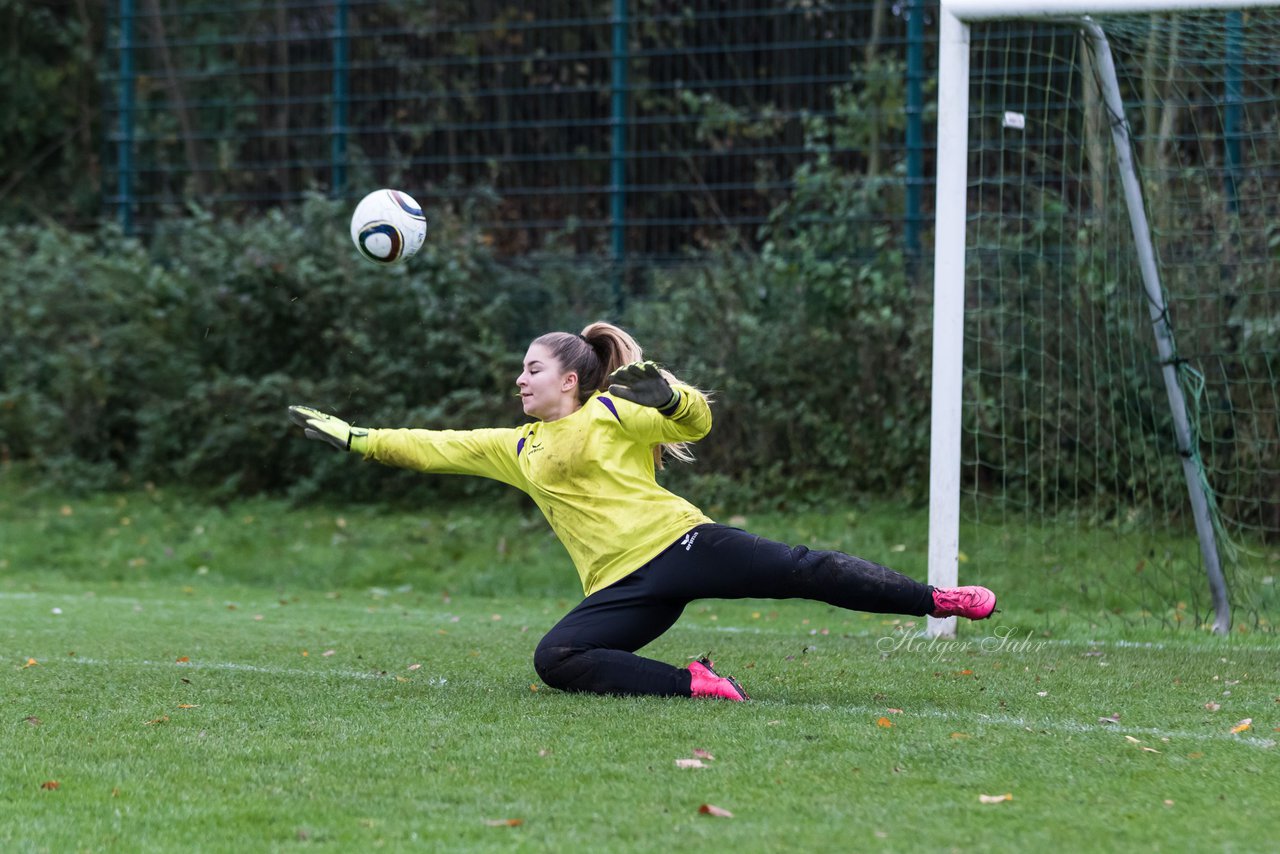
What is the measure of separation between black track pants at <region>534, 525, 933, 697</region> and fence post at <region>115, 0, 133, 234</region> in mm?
12300

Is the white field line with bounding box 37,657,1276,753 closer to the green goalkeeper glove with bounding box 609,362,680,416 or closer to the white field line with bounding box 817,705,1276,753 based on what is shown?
the white field line with bounding box 817,705,1276,753

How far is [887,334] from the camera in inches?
489

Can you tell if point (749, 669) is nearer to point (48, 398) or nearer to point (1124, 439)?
point (1124, 439)

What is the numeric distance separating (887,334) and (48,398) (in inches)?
322

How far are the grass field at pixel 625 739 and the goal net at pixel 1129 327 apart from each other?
0.89 metres

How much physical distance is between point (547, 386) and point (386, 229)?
142cm

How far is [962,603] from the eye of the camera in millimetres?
5508

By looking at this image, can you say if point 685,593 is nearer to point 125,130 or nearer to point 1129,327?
point 1129,327

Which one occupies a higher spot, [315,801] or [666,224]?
[666,224]

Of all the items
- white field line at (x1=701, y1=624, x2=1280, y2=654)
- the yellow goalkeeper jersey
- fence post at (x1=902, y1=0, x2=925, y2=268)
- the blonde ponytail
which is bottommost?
white field line at (x1=701, y1=624, x2=1280, y2=654)

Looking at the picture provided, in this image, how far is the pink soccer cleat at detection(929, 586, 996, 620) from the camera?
547 centimetres

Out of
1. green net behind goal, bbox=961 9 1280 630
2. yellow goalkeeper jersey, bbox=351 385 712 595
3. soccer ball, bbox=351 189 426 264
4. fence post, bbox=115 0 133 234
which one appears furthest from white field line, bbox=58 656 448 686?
fence post, bbox=115 0 133 234

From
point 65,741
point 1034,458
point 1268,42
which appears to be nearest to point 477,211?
point 1034,458

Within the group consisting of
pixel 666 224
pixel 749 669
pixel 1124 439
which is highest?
pixel 666 224
